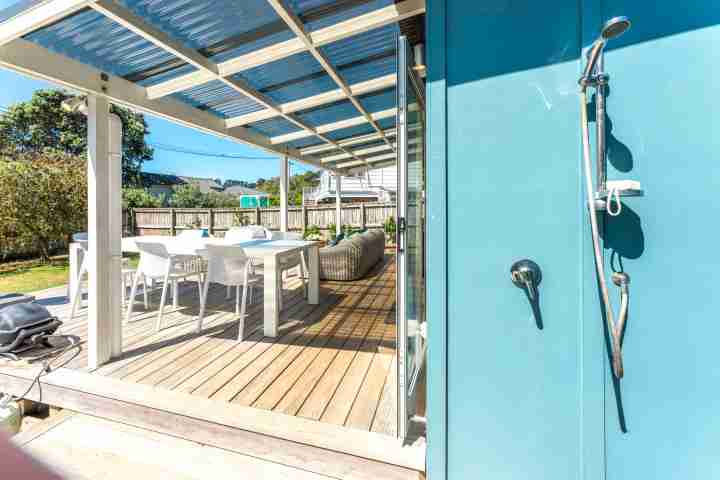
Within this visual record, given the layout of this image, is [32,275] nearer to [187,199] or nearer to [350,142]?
[350,142]

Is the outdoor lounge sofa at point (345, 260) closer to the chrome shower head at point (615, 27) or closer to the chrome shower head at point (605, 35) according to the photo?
the chrome shower head at point (605, 35)

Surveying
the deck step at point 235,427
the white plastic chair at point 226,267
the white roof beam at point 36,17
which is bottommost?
the deck step at point 235,427

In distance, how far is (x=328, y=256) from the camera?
5.37 metres

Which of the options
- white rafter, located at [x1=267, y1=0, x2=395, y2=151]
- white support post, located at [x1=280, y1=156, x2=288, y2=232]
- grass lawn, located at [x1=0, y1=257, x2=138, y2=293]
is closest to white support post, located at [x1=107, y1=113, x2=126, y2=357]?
white rafter, located at [x1=267, y1=0, x2=395, y2=151]

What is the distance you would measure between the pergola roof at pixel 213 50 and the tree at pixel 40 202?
574 centimetres

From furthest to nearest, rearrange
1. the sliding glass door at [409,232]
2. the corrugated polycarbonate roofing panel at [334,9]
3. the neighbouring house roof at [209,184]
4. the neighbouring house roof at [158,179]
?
the neighbouring house roof at [209,184]
the neighbouring house roof at [158,179]
the corrugated polycarbonate roofing panel at [334,9]
the sliding glass door at [409,232]

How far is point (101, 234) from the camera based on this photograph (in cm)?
234

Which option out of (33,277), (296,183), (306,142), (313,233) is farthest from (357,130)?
(296,183)

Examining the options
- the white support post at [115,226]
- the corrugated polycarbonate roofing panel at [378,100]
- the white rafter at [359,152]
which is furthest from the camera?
the white rafter at [359,152]

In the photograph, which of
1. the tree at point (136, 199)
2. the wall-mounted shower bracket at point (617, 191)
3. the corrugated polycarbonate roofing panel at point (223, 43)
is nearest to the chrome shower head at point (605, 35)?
the wall-mounted shower bracket at point (617, 191)

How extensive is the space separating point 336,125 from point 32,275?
264 inches

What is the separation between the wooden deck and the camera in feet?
6.44

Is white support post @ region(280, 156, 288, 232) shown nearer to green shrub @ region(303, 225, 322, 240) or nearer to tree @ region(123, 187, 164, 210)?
green shrub @ region(303, 225, 322, 240)

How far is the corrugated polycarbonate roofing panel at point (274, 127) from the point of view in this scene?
388 cm
